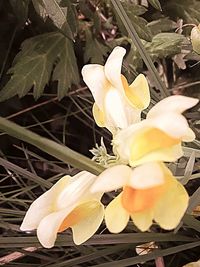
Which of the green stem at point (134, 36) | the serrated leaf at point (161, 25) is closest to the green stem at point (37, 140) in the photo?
the green stem at point (134, 36)

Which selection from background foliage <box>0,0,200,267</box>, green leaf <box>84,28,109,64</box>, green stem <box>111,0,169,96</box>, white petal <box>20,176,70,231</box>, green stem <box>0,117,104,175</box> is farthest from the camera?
green leaf <box>84,28,109,64</box>

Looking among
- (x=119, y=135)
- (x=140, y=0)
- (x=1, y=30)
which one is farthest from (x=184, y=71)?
(x=119, y=135)

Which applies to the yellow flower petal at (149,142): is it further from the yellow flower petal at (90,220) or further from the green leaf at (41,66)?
the green leaf at (41,66)

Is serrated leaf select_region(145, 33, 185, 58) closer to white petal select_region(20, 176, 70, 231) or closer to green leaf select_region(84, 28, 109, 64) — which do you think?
green leaf select_region(84, 28, 109, 64)

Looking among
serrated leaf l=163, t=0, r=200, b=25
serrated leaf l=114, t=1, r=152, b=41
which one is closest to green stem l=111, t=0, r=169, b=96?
serrated leaf l=114, t=1, r=152, b=41

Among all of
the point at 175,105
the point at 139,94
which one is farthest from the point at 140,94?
the point at 175,105

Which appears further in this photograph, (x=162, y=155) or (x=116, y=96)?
(x=116, y=96)

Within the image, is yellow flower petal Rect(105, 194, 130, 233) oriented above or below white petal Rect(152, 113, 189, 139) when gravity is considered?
below

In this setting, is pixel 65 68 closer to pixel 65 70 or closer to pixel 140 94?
pixel 65 70
